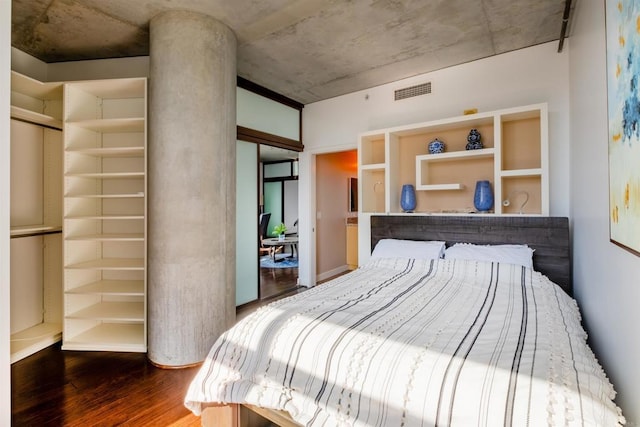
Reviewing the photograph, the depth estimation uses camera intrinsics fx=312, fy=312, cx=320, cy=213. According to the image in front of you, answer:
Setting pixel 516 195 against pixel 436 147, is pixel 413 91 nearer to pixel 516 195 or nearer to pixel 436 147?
pixel 436 147

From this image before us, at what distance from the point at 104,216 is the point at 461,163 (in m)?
3.53

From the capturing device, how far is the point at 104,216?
2.79 m

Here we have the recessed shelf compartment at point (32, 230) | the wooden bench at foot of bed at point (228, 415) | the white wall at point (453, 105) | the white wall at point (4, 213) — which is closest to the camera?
the white wall at point (4, 213)

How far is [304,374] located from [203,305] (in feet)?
4.69

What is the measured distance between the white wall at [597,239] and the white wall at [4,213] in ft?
8.05

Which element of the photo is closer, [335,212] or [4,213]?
[4,213]

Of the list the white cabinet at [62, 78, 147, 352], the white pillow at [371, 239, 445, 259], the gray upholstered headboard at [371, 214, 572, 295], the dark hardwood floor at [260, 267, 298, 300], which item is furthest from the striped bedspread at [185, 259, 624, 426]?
the dark hardwood floor at [260, 267, 298, 300]

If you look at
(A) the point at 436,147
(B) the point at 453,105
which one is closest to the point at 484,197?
(A) the point at 436,147

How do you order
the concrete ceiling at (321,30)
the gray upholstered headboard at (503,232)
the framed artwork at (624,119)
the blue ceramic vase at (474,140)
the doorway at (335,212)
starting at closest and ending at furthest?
the framed artwork at (624,119) → the concrete ceiling at (321,30) → the gray upholstered headboard at (503,232) → the blue ceramic vase at (474,140) → the doorway at (335,212)

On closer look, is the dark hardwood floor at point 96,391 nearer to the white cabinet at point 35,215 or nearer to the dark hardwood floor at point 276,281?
the white cabinet at point 35,215

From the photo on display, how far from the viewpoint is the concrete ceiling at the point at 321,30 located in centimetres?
238

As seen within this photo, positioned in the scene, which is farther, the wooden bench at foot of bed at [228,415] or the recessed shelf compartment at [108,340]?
the recessed shelf compartment at [108,340]

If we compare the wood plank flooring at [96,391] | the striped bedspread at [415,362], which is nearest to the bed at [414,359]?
the striped bedspread at [415,362]

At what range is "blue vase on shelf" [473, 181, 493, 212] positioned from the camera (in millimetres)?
2982
